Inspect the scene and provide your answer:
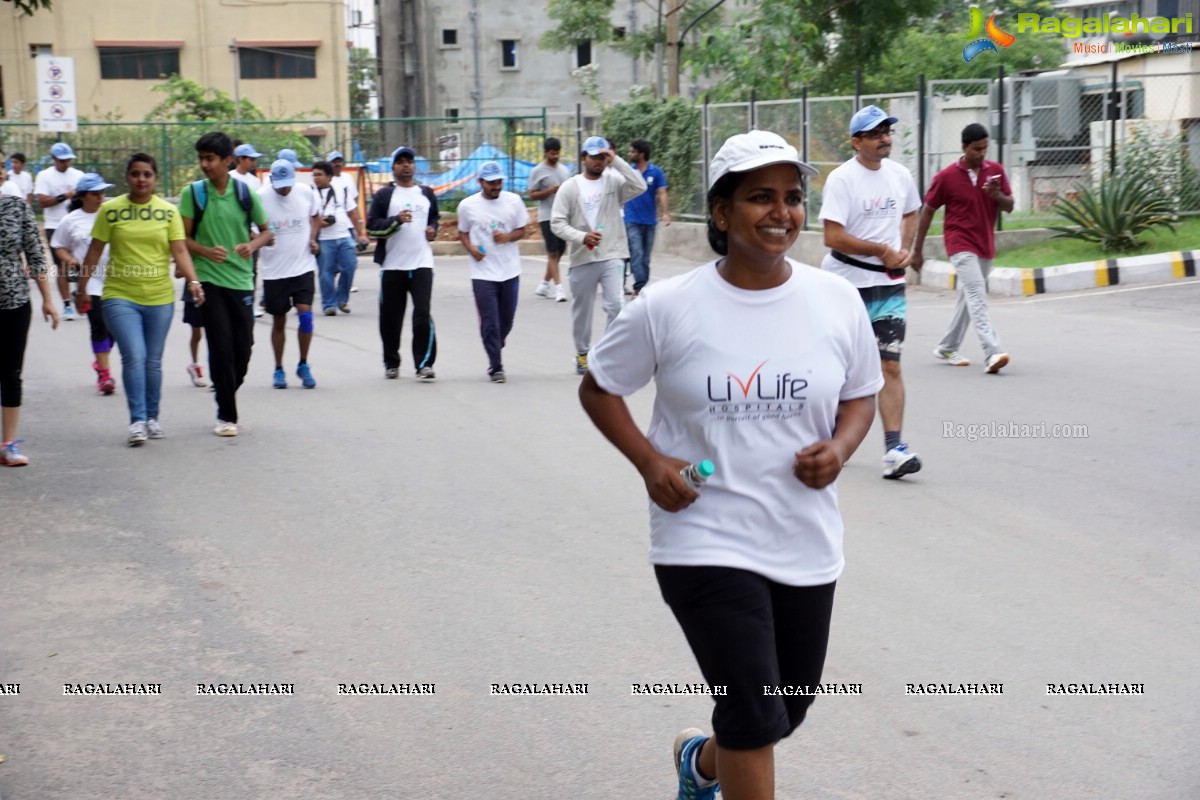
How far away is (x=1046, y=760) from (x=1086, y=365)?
8.10m

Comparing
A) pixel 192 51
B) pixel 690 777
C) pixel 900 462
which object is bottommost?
pixel 900 462

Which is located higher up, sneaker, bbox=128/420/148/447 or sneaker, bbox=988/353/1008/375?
sneaker, bbox=988/353/1008/375

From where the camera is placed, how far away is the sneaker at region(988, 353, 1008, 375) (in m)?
11.6

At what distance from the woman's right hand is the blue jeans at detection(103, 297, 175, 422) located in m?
7.04

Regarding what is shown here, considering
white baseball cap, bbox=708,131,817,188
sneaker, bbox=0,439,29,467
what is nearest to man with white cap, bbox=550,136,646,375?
sneaker, bbox=0,439,29,467

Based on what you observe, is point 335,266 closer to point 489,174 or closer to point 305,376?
point 489,174

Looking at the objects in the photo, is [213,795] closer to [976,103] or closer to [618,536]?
[618,536]

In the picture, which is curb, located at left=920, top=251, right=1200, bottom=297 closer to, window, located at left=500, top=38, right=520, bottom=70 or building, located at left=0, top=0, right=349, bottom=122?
building, located at left=0, top=0, right=349, bottom=122

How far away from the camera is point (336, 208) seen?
57.3 ft

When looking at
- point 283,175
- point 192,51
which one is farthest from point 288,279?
point 192,51

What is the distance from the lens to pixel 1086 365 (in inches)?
467

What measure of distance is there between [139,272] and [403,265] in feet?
10.9

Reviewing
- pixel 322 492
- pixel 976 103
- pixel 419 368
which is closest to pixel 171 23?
pixel 976 103

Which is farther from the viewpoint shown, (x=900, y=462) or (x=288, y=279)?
(x=288, y=279)
